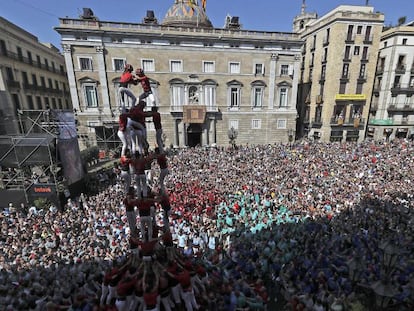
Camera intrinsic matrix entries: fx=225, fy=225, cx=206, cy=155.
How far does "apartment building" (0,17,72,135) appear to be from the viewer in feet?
77.7

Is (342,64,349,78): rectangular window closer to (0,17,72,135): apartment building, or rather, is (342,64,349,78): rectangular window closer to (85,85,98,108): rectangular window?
(85,85,98,108): rectangular window

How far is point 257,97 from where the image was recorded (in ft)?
96.7

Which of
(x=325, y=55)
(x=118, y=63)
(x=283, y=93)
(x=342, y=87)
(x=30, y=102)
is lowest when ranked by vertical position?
(x=30, y=102)

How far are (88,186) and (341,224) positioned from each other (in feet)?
52.2

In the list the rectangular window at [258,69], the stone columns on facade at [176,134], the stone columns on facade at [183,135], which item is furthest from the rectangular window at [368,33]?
the stone columns on facade at [176,134]

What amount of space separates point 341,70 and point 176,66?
21.6 m

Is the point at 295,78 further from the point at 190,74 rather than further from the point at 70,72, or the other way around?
the point at 70,72

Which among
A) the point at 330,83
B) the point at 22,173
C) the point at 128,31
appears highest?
the point at 128,31

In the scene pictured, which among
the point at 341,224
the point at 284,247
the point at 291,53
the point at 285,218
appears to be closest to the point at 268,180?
the point at 285,218

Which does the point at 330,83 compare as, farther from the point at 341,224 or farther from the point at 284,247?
the point at 284,247

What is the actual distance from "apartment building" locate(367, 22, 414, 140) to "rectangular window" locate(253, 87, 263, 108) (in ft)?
57.5

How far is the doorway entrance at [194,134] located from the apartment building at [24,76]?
681 inches

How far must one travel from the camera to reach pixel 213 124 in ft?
95.5

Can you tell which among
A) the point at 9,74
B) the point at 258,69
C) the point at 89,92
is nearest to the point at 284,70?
the point at 258,69
